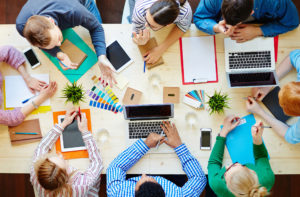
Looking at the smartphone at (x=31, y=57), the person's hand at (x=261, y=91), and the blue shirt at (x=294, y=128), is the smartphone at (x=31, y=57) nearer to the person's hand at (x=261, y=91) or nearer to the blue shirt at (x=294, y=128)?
the person's hand at (x=261, y=91)

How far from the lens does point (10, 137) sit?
1.79 metres

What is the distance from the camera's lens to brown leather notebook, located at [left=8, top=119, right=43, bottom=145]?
5.87 feet

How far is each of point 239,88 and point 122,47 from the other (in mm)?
857

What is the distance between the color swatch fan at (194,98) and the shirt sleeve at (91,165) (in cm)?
69

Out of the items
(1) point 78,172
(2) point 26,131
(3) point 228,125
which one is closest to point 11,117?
(2) point 26,131

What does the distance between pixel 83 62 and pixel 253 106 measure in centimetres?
120

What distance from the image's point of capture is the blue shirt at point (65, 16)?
5.32 ft

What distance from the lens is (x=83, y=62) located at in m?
1.81

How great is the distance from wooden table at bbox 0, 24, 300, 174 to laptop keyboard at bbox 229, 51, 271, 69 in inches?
3.7

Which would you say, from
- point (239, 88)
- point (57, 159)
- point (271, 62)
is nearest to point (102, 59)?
point (57, 159)

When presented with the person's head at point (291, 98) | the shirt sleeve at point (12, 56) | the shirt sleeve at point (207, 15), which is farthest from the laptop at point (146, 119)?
the shirt sleeve at point (12, 56)

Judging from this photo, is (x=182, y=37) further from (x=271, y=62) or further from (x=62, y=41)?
(x=62, y=41)

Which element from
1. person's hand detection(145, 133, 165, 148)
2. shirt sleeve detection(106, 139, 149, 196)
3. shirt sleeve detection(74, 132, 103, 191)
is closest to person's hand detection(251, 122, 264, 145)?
person's hand detection(145, 133, 165, 148)

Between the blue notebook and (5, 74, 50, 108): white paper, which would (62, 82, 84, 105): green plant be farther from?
the blue notebook
